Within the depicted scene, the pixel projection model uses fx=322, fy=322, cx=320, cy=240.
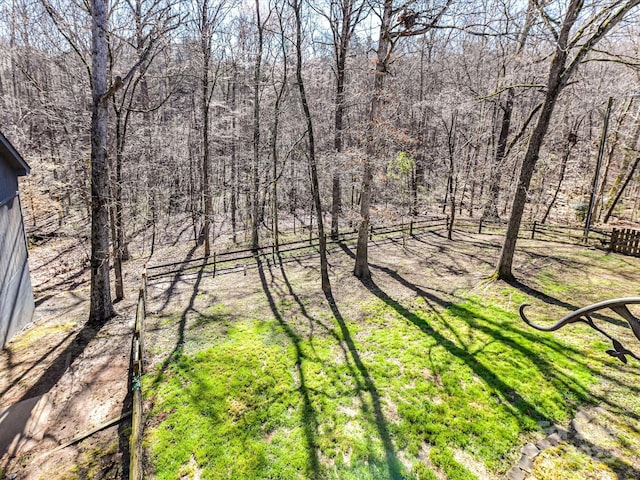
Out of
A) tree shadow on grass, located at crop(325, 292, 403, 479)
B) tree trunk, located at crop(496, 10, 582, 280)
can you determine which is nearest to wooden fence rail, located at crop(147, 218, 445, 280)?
tree trunk, located at crop(496, 10, 582, 280)

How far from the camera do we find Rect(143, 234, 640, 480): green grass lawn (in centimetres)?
461

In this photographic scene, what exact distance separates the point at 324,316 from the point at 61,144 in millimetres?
18152

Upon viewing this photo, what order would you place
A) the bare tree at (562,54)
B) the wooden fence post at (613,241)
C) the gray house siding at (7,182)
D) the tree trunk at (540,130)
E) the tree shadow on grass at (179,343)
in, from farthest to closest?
the wooden fence post at (613,241) < the gray house siding at (7,182) < the tree trunk at (540,130) < the bare tree at (562,54) < the tree shadow on grass at (179,343)

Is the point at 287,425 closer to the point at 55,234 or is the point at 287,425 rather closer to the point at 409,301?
the point at 409,301

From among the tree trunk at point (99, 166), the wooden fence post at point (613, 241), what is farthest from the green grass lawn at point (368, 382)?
the wooden fence post at point (613, 241)

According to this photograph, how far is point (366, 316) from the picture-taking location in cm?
873

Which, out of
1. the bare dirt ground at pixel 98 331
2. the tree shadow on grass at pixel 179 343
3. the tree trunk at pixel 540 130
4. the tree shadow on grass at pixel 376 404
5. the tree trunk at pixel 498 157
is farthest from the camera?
the tree trunk at pixel 498 157

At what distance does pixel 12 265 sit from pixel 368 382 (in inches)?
372

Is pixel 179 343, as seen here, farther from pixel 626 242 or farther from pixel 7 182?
pixel 626 242

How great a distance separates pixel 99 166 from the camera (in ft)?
26.5

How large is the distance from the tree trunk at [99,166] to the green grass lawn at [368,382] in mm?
1946

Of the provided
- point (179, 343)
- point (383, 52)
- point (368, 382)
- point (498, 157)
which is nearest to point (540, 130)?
point (383, 52)

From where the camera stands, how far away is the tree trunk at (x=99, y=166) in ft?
25.3

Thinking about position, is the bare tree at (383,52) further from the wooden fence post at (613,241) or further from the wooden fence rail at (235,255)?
the wooden fence post at (613,241)
